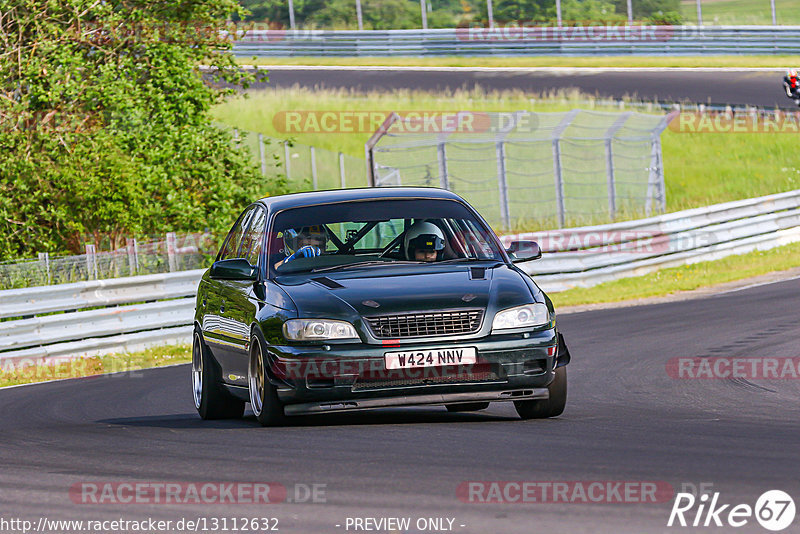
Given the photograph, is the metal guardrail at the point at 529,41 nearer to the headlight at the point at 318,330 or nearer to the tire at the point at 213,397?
the tire at the point at 213,397

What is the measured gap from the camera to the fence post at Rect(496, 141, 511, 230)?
2559 cm

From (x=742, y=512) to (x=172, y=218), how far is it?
19197 mm

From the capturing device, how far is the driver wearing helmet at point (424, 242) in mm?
9531

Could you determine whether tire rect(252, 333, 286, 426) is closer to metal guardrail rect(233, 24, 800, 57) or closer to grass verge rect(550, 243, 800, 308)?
grass verge rect(550, 243, 800, 308)

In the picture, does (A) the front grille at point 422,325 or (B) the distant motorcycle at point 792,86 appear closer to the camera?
(A) the front grille at point 422,325

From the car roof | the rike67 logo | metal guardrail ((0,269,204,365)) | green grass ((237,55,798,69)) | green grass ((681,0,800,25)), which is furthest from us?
green grass ((681,0,800,25))

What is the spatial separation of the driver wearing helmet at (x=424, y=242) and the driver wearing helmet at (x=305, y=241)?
0.59 metres

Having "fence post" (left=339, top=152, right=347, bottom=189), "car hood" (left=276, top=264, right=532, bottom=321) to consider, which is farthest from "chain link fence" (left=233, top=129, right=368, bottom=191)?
"car hood" (left=276, top=264, right=532, bottom=321)

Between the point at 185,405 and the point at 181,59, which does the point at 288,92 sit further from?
the point at 185,405

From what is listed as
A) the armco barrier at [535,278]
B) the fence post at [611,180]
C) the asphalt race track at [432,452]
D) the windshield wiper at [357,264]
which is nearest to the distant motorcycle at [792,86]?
the armco barrier at [535,278]

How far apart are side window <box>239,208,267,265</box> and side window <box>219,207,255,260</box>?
20 centimetres

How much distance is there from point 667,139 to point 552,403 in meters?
32.1

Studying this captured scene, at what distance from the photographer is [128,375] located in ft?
49.4

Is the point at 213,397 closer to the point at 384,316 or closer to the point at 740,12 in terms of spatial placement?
the point at 384,316
